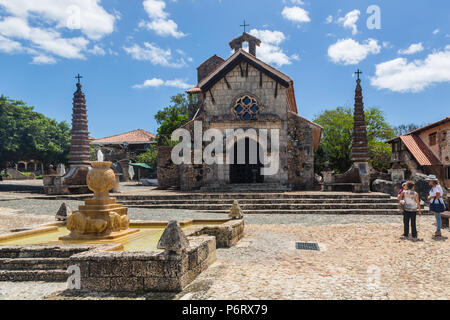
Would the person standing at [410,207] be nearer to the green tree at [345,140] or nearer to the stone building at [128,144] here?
the green tree at [345,140]

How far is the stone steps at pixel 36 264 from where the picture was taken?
5.41 metres

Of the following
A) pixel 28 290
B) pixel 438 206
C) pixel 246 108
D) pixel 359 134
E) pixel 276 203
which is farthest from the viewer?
pixel 246 108

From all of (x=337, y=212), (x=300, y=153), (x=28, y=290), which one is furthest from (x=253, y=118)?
(x=28, y=290)

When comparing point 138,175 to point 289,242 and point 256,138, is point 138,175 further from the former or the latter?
point 289,242

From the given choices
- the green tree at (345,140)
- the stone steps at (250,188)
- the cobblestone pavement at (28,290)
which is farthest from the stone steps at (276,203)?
the green tree at (345,140)

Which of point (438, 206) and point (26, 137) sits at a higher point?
point (26, 137)

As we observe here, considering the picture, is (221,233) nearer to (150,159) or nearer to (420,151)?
(420,151)

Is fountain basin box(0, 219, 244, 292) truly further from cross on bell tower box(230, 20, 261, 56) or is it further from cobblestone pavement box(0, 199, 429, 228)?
cross on bell tower box(230, 20, 261, 56)

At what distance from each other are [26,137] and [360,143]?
22.8 m

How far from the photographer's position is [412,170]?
25.5 metres

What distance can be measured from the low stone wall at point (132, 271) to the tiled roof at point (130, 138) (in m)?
40.9

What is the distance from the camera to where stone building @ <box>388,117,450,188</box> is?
23.4 m

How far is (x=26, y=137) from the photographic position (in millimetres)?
24656
